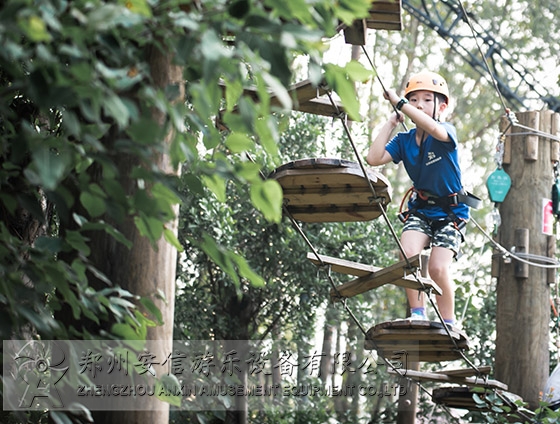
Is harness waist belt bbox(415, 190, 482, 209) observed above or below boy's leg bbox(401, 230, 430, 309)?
above

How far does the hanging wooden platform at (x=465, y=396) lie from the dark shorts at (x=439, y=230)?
110cm

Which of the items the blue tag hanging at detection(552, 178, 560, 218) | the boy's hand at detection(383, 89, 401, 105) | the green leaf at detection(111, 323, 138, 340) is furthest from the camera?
the blue tag hanging at detection(552, 178, 560, 218)

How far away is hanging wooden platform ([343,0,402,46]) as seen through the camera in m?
3.66

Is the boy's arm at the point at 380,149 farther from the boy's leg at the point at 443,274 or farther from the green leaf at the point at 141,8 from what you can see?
the green leaf at the point at 141,8

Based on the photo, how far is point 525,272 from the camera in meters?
6.05

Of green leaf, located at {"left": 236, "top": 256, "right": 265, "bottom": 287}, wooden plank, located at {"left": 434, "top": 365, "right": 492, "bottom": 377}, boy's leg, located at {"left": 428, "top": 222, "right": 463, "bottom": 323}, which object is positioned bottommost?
green leaf, located at {"left": 236, "top": 256, "right": 265, "bottom": 287}

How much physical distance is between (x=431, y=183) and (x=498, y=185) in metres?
1.53

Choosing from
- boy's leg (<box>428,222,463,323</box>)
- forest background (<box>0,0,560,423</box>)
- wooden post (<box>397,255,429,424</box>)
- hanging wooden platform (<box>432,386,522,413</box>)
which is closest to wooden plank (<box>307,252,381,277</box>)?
boy's leg (<box>428,222,463,323</box>)

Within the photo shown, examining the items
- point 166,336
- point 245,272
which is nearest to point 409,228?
point 166,336

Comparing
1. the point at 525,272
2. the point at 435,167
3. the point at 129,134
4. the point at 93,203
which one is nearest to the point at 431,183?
the point at 435,167

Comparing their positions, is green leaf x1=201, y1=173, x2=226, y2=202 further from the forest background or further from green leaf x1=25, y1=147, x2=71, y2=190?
green leaf x1=25, y1=147, x2=71, y2=190

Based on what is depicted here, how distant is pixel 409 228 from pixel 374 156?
1.33 feet

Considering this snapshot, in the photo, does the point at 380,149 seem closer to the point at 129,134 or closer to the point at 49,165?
the point at 129,134

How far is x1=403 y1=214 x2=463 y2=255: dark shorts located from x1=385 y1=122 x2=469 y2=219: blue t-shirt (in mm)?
41
